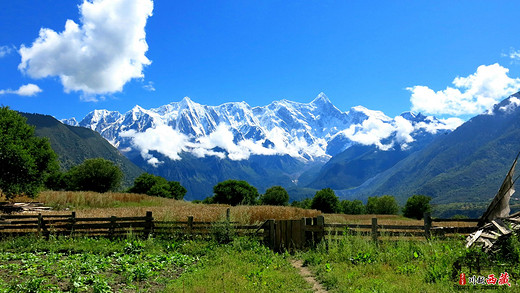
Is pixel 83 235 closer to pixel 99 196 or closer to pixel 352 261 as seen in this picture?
pixel 352 261

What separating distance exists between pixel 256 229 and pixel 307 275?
5.97 meters

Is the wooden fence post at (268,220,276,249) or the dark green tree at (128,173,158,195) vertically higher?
the dark green tree at (128,173,158,195)

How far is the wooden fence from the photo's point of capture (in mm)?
14859

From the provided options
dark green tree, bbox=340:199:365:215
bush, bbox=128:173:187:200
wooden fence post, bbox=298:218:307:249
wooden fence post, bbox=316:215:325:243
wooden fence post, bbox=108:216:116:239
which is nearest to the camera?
wooden fence post, bbox=316:215:325:243

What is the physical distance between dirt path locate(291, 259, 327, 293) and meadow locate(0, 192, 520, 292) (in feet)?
0.61

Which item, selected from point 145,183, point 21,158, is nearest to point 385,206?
point 145,183

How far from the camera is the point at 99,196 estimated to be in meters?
38.6

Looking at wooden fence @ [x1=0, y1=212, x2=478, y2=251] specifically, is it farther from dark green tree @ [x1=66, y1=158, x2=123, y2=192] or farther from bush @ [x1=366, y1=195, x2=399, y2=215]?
bush @ [x1=366, y1=195, x2=399, y2=215]

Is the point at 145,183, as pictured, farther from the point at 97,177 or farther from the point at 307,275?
the point at 307,275

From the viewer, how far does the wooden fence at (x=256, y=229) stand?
14.9 meters

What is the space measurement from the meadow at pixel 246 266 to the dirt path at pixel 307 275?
0.18 metres

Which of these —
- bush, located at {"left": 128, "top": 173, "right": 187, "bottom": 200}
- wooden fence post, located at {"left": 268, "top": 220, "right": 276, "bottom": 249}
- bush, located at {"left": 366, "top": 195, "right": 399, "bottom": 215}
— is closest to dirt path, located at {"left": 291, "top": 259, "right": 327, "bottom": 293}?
wooden fence post, located at {"left": 268, "top": 220, "right": 276, "bottom": 249}

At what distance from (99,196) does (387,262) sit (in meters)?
35.9

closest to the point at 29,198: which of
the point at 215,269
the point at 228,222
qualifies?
the point at 228,222
